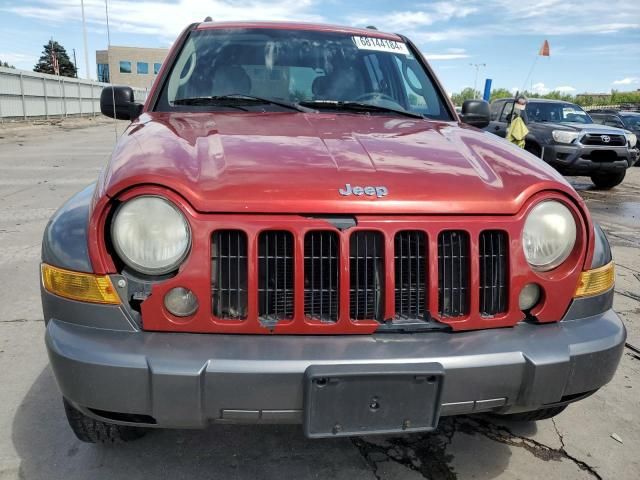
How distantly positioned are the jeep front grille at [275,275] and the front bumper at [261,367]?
0.29 feet

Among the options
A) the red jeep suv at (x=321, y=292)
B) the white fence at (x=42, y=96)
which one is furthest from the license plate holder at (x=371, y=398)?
the white fence at (x=42, y=96)

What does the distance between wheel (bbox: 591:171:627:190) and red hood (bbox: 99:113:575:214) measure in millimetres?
10320

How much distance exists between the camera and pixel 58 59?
7369cm

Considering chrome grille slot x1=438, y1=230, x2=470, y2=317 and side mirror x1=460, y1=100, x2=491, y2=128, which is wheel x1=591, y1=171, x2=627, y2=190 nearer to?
side mirror x1=460, y1=100, x2=491, y2=128

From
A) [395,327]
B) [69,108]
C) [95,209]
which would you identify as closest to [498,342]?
[395,327]

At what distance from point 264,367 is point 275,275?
A: 11.7 inches

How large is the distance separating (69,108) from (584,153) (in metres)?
26.7

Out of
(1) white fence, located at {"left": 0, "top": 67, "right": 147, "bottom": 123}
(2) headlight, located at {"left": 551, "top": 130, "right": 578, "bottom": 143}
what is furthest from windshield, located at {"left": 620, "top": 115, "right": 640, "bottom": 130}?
(1) white fence, located at {"left": 0, "top": 67, "right": 147, "bottom": 123}

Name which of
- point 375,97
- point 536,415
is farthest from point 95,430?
point 375,97

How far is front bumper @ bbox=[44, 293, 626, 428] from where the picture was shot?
163cm

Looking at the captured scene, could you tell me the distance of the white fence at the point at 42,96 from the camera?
21906 millimetres

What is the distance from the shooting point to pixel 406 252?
1813 millimetres

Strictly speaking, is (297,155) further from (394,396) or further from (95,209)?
(394,396)

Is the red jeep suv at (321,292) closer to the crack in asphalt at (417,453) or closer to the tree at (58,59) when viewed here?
the crack in asphalt at (417,453)
